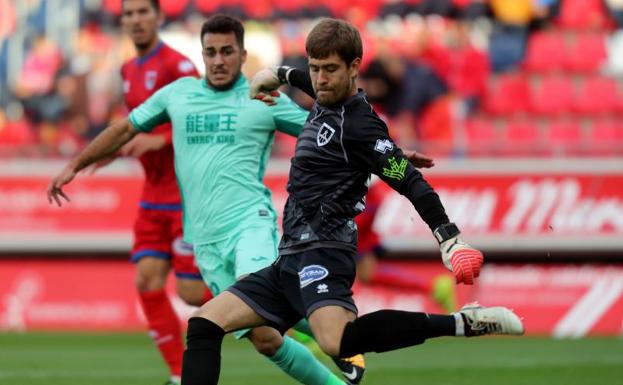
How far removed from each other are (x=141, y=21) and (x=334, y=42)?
3.56m

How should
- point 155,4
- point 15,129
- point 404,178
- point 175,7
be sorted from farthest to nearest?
point 175,7 → point 15,129 → point 155,4 → point 404,178

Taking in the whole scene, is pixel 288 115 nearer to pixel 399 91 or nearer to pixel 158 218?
pixel 158 218

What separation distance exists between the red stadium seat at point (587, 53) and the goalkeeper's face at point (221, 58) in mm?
10519

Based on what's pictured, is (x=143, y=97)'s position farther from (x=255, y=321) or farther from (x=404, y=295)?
(x=404, y=295)

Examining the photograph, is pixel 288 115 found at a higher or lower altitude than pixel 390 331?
higher

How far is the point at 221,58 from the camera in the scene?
7738 mm

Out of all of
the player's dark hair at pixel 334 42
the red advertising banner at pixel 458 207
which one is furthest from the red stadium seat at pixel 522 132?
the player's dark hair at pixel 334 42

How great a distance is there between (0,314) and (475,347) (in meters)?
5.53

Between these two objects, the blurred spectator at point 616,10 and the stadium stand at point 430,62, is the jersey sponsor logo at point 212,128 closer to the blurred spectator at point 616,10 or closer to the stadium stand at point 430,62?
the stadium stand at point 430,62

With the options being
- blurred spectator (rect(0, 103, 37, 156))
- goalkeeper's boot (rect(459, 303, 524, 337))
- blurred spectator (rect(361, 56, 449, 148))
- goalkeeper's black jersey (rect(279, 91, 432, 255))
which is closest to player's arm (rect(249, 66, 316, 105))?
goalkeeper's black jersey (rect(279, 91, 432, 255))

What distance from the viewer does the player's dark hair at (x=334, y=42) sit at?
6.24 m

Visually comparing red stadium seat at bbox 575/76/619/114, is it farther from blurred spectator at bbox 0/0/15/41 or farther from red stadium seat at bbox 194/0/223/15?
blurred spectator at bbox 0/0/15/41

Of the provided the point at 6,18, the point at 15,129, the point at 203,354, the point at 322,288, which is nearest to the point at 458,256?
the point at 322,288

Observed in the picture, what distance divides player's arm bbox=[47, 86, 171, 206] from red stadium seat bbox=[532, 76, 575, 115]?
9.80m
